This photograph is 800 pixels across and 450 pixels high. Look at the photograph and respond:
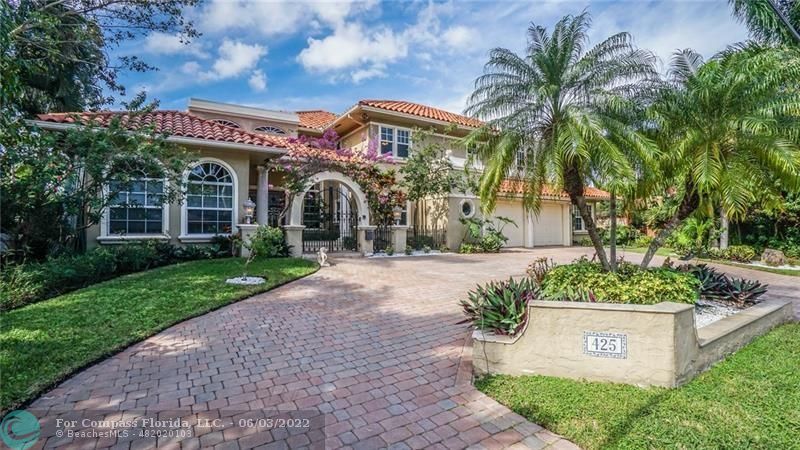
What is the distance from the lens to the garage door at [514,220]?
74.9ft

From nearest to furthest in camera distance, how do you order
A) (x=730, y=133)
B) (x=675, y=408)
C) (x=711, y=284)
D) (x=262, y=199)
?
1. (x=675, y=408)
2. (x=730, y=133)
3. (x=711, y=284)
4. (x=262, y=199)

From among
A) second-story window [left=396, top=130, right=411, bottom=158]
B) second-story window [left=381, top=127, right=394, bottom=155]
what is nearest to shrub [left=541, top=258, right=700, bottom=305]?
second-story window [left=381, top=127, right=394, bottom=155]

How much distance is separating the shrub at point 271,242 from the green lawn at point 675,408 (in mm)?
10135

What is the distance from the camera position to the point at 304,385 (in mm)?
4449

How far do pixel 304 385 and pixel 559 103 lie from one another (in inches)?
244

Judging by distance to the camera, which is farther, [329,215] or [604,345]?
[329,215]

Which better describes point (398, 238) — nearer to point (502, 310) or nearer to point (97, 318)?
point (97, 318)

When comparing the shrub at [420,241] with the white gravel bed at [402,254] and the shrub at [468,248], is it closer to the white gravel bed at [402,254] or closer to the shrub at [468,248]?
the white gravel bed at [402,254]

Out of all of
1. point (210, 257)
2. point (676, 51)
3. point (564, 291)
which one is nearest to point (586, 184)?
point (564, 291)

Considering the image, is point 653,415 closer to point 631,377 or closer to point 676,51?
point 631,377

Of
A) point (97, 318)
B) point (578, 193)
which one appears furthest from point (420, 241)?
point (97, 318)

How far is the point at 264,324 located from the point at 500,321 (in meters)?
4.19

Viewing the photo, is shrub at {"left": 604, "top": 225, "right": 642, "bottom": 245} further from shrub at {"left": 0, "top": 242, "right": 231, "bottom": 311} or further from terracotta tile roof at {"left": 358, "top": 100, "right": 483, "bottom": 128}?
shrub at {"left": 0, "top": 242, "right": 231, "bottom": 311}

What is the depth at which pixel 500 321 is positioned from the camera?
16.8 feet
